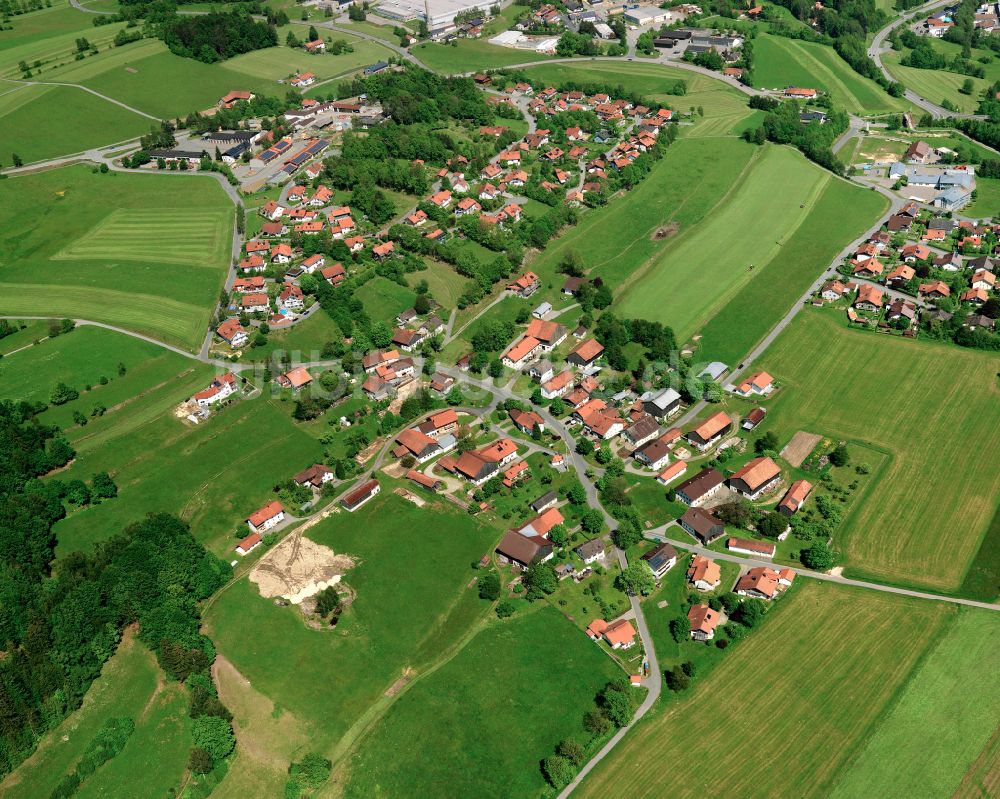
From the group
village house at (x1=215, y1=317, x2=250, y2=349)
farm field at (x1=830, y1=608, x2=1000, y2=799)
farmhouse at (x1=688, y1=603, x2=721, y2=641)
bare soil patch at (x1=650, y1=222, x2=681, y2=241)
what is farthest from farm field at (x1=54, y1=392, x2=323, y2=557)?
bare soil patch at (x1=650, y1=222, x2=681, y2=241)

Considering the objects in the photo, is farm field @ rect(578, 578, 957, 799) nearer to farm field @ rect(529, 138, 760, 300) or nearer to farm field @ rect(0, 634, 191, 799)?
farm field @ rect(0, 634, 191, 799)

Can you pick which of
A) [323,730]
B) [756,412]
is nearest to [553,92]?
[756,412]

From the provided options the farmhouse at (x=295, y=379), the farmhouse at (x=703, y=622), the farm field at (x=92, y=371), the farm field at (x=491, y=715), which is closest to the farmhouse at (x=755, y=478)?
the farmhouse at (x=703, y=622)

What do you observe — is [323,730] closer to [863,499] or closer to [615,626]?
[615,626]

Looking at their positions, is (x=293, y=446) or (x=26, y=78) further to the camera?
(x=26, y=78)

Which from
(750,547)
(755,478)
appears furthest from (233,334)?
(750,547)
